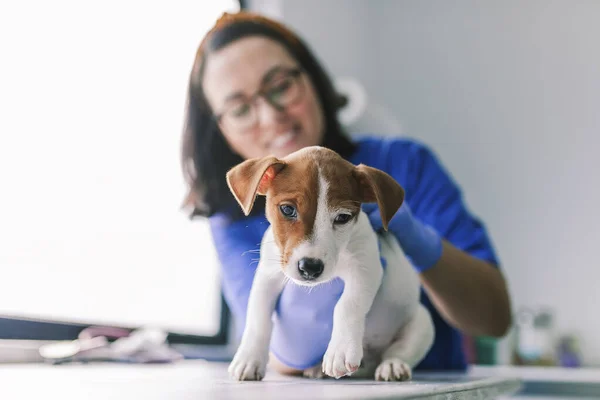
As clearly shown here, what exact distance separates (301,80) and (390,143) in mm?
306

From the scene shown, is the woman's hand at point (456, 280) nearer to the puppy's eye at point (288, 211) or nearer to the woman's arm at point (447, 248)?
the woman's arm at point (447, 248)

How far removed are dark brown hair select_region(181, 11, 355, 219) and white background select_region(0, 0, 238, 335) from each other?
237 mm

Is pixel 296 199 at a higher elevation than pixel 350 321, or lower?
higher

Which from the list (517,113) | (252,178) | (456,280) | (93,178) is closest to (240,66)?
(252,178)

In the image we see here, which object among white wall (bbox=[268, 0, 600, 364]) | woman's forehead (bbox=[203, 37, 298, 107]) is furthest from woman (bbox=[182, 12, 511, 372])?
white wall (bbox=[268, 0, 600, 364])

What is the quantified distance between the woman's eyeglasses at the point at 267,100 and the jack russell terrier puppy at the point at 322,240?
14 centimetres

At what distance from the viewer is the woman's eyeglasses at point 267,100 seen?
2.05ft

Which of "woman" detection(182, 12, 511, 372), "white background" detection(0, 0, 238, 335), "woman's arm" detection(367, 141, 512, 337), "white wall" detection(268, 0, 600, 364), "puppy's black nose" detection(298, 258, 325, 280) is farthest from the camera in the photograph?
"white wall" detection(268, 0, 600, 364)

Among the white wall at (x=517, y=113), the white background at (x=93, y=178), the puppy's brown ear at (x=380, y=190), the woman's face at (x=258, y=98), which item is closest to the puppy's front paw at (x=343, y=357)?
the puppy's brown ear at (x=380, y=190)

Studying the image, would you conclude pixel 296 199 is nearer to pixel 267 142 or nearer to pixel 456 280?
pixel 267 142

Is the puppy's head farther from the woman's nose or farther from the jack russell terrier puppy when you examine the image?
the woman's nose

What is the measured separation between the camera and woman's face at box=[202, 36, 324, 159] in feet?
2.04

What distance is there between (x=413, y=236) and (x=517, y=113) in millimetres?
2257

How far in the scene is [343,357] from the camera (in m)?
0.49
